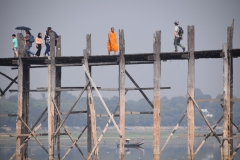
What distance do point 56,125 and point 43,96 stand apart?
135064 mm

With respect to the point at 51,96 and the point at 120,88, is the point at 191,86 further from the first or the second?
the point at 51,96

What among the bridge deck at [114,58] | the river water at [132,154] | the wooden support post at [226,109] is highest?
the bridge deck at [114,58]

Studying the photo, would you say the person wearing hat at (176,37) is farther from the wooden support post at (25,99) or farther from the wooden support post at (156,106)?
the wooden support post at (25,99)

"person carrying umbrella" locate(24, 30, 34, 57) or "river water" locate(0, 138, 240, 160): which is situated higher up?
"person carrying umbrella" locate(24, 30, 34, 57)

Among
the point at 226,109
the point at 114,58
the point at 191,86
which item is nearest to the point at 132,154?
the point at 114,58

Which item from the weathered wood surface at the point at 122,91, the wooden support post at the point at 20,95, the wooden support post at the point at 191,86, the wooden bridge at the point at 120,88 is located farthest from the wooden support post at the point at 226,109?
the wooden support post at the point at 20,95

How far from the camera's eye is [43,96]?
15788 cm

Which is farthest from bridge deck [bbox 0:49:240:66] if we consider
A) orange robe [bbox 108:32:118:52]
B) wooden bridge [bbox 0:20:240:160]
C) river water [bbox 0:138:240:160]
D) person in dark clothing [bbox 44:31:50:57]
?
river water [bbox 0:138:240:160]

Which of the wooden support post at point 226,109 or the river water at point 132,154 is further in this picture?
the river water at point 132,154

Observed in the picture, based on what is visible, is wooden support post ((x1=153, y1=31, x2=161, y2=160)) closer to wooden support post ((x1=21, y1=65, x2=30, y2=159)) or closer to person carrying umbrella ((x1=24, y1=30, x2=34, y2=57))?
person carrying umbrella ((x1=24, y1=30, x2=34, y2=57))

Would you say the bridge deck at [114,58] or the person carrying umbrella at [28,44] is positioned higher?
the person carrying umbrella at [28,44]

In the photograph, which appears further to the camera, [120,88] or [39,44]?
[39,44]

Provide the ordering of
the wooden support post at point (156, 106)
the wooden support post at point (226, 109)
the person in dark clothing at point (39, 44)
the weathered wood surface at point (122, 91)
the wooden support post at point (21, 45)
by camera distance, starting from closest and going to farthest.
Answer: the wooden support post at point (226, 109) < the wooden support post at point (156, 106) < the weathered wood surface at point (122, 91) < the wooden support post at point (21, 45) < the person in dark clothing at point (39, 44)

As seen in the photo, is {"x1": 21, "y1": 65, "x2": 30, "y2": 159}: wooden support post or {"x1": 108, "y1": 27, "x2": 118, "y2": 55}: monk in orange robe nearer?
{"x1": 108, "y1": 27, "x2": 118, "y2": 55}: monk in orange robe
